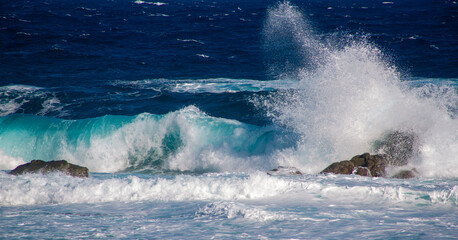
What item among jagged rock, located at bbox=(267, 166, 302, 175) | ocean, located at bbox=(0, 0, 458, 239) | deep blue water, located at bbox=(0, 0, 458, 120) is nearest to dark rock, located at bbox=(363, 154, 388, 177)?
ocean, located at bbox=(0, 0, 458, 239)

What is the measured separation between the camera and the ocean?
16.9 ft

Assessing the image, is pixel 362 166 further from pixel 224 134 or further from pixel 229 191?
pixel 224 134

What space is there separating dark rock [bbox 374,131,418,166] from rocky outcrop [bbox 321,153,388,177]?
0.45 metres

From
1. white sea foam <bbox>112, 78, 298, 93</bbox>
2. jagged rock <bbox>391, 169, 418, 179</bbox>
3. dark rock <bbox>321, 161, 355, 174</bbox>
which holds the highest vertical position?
white sea foam <bbox>112, 78, 298, 93</bbox>

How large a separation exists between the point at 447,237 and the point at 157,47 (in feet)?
68.4

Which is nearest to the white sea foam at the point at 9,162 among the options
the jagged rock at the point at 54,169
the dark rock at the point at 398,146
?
the jagged rock at the point at 54,169

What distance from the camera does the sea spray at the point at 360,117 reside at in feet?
28.7

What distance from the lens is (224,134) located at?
11312 millimetres

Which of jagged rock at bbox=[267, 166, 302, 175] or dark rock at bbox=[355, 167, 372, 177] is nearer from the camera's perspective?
dark rock at bbox=[355, 167, 372, 177]

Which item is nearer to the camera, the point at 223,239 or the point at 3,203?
the point at 223,239

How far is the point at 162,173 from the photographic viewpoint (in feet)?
32.0

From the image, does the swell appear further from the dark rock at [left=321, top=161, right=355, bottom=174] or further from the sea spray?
the dark rock at [left=321, top=161, right=355, bottom=174]

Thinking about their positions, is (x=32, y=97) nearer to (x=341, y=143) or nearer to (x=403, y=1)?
(x=341, y=143)

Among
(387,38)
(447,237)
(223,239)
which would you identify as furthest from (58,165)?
(387,38)
